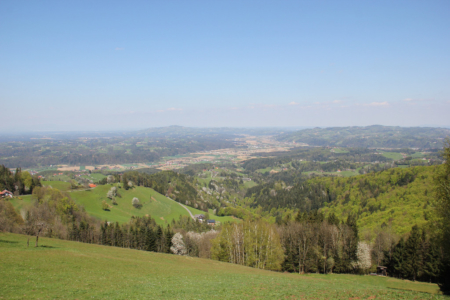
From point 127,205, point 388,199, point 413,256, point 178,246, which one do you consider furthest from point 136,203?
point 388,199

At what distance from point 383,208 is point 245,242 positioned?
94.6m

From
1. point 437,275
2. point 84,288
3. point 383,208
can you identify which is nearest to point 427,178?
point 383,208

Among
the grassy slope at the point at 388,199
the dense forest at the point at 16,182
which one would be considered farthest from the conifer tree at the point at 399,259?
the dense forest at the point at 16,182

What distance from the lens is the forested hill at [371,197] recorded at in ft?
293

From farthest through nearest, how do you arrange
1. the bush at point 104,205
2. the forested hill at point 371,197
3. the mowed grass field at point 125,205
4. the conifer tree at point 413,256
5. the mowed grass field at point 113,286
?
the bush at point 104,205, the mowed grass field at point 125,205, the forested hill at point 371,197, the conifer tree at point 413,256, the mowed grass field at point 113,286

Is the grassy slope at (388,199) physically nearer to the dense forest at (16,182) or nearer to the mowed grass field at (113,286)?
the mowed grass field at (113,286)

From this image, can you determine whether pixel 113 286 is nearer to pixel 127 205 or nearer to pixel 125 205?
pixel 125 205

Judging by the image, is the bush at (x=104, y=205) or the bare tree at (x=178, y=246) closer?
the bare tree at (x=178, y=246)

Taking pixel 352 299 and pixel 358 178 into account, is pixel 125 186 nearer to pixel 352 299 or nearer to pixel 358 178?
pixel 352 299

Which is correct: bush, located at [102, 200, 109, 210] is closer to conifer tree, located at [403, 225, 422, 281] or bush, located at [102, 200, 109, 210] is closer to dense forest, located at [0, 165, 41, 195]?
dense forest, located at [0, 165, 41, 195]

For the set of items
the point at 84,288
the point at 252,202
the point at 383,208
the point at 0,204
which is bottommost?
the point at 252,202

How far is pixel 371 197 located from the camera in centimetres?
12794

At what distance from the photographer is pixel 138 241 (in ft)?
219

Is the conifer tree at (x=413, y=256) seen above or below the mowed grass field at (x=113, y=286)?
→ below
